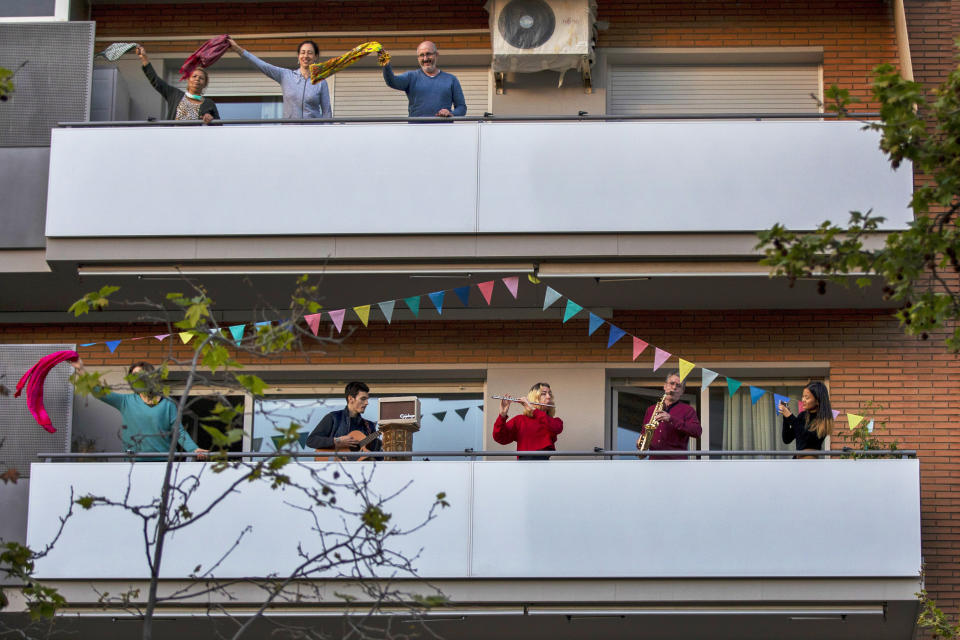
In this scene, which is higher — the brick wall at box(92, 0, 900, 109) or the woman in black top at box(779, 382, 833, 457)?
the brick wall at box(92, 0, 900, 109)

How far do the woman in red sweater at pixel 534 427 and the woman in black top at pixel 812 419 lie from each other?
188 cm

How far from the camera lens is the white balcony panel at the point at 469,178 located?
42.6 feet

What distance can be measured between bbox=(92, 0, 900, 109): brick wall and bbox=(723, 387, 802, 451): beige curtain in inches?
122

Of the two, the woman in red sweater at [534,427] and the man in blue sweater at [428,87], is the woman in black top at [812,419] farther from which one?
the man in blue sweater at [428,87]

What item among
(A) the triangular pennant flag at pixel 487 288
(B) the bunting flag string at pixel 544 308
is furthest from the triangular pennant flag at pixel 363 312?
(A) the triangular pennant flag at pixel 487 288

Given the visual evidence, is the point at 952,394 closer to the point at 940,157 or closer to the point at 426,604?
the point at 940,157

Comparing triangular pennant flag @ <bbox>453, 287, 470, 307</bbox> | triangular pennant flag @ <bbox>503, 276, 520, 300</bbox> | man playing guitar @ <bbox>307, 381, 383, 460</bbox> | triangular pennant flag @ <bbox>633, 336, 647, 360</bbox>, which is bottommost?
man playing guitar @ <bbox>307, 381, 383, 460</bbox>

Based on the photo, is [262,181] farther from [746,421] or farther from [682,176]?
[746,421]

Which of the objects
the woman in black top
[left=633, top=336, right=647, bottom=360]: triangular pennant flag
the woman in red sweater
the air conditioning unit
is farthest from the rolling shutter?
the woman in black top

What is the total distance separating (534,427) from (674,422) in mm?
1168

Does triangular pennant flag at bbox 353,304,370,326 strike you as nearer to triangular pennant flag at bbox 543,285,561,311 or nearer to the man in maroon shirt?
triangular pennant flag at bbox 543,285,561,311

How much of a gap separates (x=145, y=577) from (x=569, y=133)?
502cm

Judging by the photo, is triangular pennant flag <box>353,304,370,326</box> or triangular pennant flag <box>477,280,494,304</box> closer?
triangular pennant flag <box>353,304,370,326</box>

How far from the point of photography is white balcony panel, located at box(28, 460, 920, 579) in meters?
12.1
